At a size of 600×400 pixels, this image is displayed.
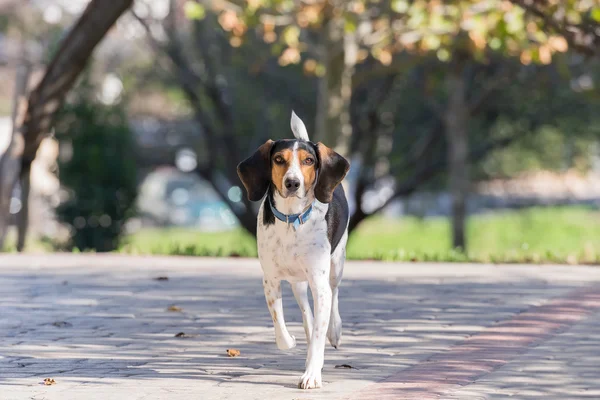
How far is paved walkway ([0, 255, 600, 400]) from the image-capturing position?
22.1 ft

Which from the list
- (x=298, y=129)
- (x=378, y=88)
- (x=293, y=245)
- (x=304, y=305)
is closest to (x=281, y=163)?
(x=293, y=245)

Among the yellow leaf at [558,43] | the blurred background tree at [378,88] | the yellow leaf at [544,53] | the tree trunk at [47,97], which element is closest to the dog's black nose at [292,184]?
the blurred background tree at [378,88]

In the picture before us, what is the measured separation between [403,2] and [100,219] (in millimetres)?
5886

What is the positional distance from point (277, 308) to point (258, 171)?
3.02ft

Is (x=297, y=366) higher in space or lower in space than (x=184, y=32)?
lower

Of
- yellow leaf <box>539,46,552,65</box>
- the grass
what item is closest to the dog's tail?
the grass

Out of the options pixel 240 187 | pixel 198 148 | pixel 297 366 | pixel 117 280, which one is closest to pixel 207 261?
pixel 117 280

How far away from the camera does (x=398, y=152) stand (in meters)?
27.8

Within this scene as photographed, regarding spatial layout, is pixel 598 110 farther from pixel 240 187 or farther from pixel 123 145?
pixel 123 145

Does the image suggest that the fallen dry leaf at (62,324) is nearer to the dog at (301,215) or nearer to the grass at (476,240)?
the dog at (301,215)

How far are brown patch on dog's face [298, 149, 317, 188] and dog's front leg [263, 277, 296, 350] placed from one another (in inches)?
28.3

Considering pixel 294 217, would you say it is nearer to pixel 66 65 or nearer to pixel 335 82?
pixel 66 65

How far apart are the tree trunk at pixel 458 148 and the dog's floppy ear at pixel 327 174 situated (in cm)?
1611

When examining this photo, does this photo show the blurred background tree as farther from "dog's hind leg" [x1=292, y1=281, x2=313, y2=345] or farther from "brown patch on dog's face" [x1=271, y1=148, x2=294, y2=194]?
"brown patch on dog's face" [x1=271, y1=148, x2=294, y2=194]
